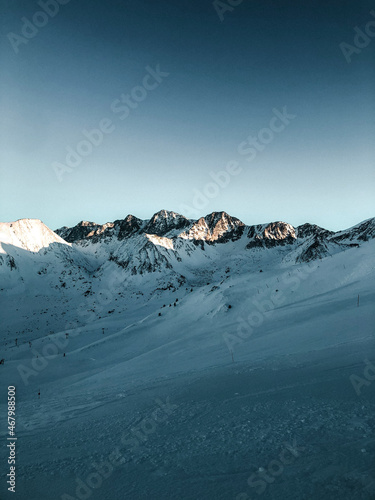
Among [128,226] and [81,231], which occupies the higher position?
[81,231]

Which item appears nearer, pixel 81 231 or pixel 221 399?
pixel 221 399

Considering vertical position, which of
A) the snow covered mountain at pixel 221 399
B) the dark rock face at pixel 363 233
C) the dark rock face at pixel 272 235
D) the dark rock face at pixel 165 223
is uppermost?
the dark rock face at pixel 165 223

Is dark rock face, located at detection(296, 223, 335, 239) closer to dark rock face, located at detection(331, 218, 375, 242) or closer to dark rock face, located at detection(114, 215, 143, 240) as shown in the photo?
dark rock face, located at detection(331, 218, 375, 242)

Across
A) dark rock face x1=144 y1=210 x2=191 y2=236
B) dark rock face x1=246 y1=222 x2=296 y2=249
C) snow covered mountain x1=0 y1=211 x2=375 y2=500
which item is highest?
dark rock face x1=144 y1=210 x2=191 y2=236

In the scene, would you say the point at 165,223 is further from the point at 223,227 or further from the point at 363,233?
the point at 363,233

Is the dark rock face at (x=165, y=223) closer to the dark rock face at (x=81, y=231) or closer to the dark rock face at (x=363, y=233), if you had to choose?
the dark rock face at (x=81, y=231)

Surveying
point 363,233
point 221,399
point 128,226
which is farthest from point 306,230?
point 221,399

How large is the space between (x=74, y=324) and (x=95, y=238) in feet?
279

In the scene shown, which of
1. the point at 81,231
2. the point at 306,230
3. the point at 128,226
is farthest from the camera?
the point at 306,230

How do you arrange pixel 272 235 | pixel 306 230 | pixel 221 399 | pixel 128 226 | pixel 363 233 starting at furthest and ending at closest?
pixel 306 230
pixel 128 226
pixel 272 235
pixel 363 233
pixel 221 399

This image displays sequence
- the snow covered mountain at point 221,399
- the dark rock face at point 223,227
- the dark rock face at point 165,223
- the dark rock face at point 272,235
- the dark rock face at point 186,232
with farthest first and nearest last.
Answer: the dark rock face at point 223,227 < the dark rock face at point 165,223 < the dark rock face at point 272,235 < the dark rock face at point 186,232 < the snow covered mountain at point 221,399

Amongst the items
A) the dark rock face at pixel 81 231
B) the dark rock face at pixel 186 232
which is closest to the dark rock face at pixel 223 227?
the dark rock face at pixel 186 232

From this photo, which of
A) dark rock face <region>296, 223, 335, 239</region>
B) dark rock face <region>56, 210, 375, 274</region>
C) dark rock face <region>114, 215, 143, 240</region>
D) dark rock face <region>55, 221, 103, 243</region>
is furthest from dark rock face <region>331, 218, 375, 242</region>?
dark rock face <region>55, 221, 103, 243</region>

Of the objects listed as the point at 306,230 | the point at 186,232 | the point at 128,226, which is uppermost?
the point at 128,226
